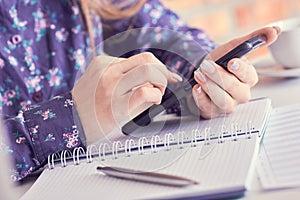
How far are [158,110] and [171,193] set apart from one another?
23 cm

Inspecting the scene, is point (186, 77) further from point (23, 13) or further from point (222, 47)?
point (23, 13)

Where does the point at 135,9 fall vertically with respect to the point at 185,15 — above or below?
below

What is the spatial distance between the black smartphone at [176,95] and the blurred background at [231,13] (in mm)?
1303

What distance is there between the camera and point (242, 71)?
2.29 ft

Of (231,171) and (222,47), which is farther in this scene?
(222,47)

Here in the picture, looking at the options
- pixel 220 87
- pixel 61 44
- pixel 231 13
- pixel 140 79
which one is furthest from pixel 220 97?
pixel 231 13

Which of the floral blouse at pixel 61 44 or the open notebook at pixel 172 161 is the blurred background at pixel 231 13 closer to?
the floral blouse at pixel 61 44

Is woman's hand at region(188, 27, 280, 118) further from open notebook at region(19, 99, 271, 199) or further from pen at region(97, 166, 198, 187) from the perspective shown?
pen at region(97, 166, 198, 187)

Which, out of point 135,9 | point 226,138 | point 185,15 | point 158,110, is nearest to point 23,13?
point 135,9

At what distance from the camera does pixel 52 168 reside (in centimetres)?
61

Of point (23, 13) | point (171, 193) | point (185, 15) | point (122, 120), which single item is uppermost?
point (185, 15)

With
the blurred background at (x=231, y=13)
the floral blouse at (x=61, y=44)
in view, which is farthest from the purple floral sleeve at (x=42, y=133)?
the blurred background at (x=231, y=13)

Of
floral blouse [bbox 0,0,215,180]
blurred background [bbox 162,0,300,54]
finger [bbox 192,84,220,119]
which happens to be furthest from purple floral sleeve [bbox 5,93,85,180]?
blurred background [bbox 162,0,300,54]

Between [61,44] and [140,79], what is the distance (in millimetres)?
326
